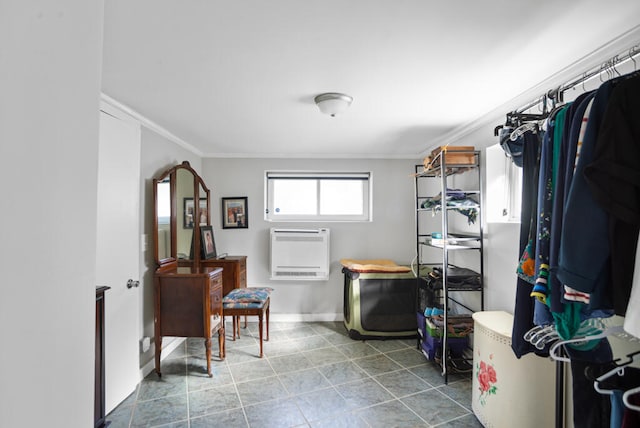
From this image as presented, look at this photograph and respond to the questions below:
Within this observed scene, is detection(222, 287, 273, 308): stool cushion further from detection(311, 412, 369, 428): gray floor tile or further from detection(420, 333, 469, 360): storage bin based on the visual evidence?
detection(420, 333, 469, 360): storage bin

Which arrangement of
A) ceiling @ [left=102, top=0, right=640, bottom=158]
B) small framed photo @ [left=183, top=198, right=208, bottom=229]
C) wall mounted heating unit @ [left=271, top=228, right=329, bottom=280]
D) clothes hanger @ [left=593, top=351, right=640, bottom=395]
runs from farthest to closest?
wall mounted heating unit @ [left=271, top=228, right=329, bottom=280]
small framed photo @ [left=183, top=198, right=208, bottom=229]
ceiling @ [left=102, top=0, right=640, bottom=158]
clothes hanger @ [left=593, top=351, right=640, bottom=395]

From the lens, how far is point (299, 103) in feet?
7.91

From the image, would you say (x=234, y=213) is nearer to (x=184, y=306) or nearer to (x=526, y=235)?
(x=184, y=306)

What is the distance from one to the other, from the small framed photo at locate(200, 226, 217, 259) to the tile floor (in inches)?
37.6

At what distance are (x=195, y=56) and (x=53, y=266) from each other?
1.52 meters

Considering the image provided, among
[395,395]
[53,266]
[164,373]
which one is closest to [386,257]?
[395,395]

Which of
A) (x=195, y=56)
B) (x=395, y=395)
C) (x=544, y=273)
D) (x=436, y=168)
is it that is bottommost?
(x=395, y=395)

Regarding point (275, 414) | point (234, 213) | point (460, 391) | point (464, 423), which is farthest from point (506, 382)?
point (234, 213)

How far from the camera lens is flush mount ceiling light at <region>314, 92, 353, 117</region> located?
7.25ft

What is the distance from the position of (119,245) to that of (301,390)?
1.77 m

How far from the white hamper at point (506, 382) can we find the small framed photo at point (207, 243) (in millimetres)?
2743

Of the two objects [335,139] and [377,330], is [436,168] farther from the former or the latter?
[377,330]

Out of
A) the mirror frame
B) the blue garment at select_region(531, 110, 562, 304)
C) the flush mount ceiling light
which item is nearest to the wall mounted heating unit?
the mirror frame

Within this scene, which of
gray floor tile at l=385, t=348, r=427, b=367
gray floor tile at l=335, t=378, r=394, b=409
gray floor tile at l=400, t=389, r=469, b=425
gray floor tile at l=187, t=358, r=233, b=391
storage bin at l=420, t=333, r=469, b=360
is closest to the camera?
gray floor tile at l=400, t=389, r=469, b=425
